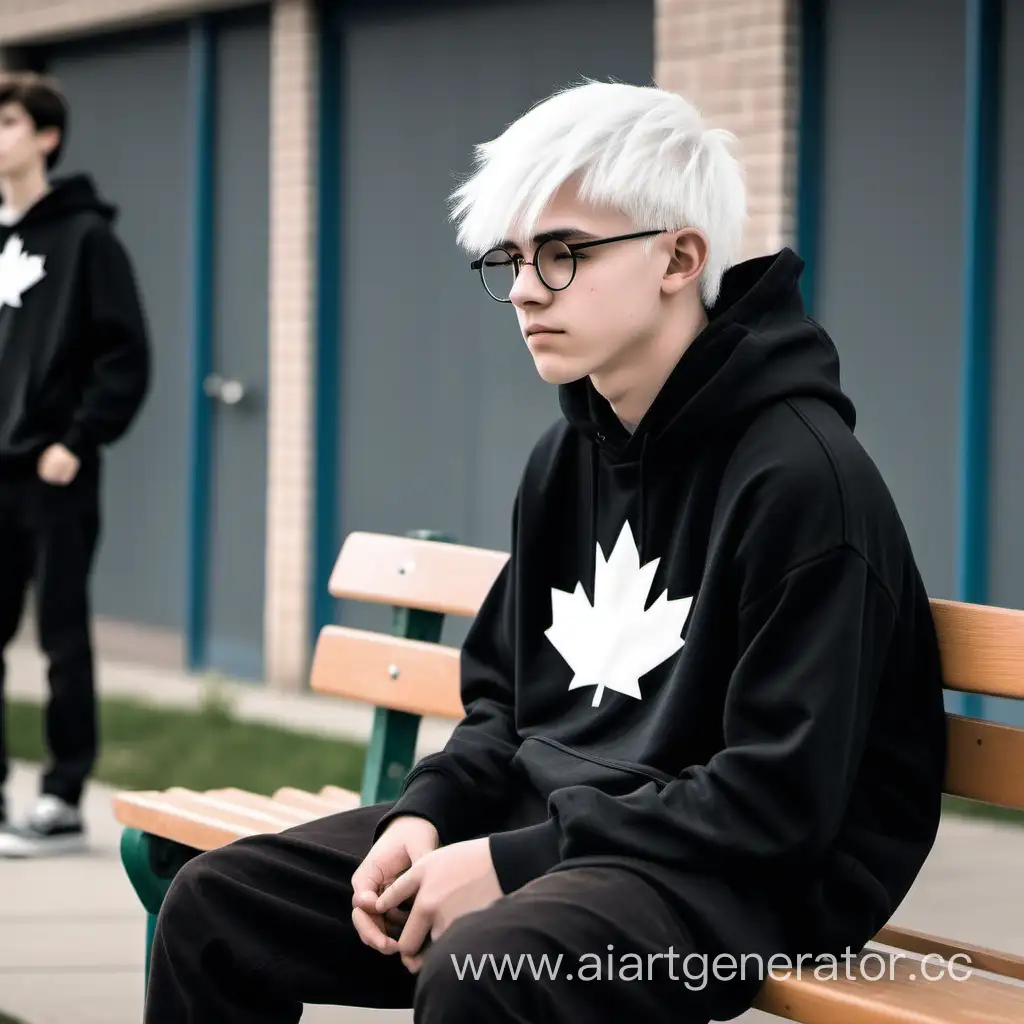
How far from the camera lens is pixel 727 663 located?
8.41 ft

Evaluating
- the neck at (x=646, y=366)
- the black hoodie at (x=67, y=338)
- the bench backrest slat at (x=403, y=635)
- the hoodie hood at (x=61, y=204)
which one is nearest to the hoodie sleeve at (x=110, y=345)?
the black hoodie at (x=67, y=338)

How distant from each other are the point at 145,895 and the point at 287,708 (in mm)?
4738

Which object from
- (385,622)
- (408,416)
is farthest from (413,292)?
(385,622)

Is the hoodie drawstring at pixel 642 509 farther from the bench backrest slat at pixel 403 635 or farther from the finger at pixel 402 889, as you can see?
the bench backrest slat at pixel 403 635

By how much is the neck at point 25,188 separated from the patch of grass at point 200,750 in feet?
6.10

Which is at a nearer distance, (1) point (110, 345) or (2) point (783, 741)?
(2) point (783, 741)

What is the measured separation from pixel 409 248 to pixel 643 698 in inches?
234

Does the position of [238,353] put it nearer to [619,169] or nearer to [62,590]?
[62,590]

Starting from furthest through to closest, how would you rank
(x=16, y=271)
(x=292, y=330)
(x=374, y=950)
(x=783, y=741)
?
(x=292, y=330) < (x=16, y=271) < (x=374, y=950) < (x=783, y=741)

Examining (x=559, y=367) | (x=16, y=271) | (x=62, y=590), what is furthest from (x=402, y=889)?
(x=16, y=271)

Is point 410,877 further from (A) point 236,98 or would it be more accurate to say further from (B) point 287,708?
(A) point 236,98

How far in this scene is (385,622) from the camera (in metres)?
8.45

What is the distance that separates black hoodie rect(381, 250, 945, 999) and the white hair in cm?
12

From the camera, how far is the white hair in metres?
2.62
